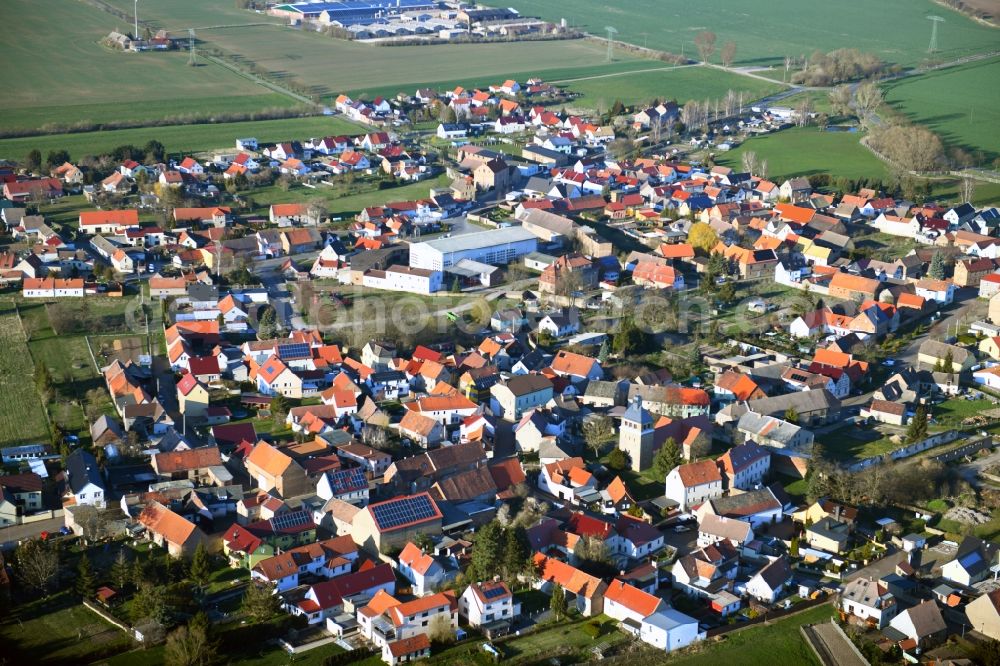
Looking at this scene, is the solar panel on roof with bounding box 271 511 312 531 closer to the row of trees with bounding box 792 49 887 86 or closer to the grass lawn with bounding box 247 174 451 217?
the grass lawn with bounding box 247 174 451 217

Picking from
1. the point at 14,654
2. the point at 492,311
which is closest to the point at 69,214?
the point at 492,311

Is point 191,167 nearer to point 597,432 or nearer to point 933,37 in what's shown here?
point 597,432

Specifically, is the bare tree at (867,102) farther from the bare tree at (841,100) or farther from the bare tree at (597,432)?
the bare tree at (597,432)

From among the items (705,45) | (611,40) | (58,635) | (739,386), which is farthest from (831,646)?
(611,40)

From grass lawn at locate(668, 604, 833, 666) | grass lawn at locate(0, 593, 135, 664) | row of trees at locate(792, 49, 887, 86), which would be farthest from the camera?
row of trees at locate(792, 49, 887, 86)

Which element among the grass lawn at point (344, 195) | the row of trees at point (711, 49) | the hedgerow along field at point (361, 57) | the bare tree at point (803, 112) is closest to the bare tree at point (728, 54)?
the row of trees at point (711, 49)

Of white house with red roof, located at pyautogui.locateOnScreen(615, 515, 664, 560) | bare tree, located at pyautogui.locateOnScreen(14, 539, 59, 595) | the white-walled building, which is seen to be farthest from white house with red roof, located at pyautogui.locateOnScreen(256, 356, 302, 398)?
the white-walled building
